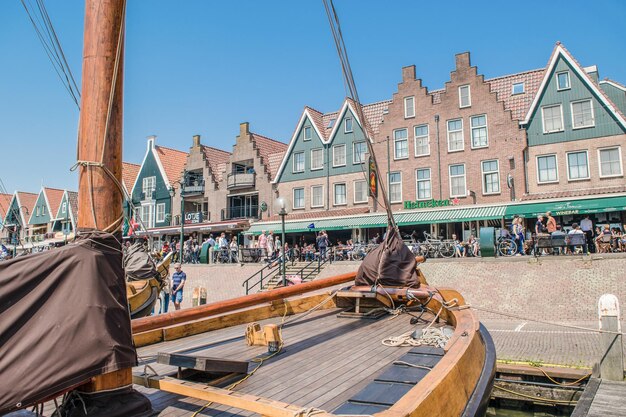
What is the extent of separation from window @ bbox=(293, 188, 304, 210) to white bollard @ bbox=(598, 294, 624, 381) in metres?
24.1

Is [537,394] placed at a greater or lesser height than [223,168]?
lesser

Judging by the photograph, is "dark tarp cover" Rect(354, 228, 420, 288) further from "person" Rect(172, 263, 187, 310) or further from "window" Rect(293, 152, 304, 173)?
"window" Rect(293, 152, 304, 173)

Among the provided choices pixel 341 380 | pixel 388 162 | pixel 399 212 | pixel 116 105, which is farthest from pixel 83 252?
pixel 388 162

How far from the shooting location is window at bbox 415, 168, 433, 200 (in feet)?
82.6

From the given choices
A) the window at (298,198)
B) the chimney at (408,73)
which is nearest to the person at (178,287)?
the window at (298,198)

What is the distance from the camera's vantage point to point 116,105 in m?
2.77

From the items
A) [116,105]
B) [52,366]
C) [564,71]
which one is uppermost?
[564,71]

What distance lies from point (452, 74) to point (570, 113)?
21.5ft

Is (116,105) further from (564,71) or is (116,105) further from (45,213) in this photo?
(45,213)

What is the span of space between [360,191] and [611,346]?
21.3 meters

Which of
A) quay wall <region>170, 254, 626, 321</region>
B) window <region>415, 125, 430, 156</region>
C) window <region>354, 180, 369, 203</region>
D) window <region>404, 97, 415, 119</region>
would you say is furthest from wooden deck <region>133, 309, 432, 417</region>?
window <region>404, 97, 415, 119</region>

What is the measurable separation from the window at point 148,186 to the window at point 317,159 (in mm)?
Result: 16275

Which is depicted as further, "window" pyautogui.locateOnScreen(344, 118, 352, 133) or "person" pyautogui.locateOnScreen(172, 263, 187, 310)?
"window" pyautogui.locateOnScreen(344, 118, 352, 133)

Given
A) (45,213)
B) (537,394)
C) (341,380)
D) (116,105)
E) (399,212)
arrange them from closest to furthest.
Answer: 1. (116,105)
2. (341,380)
3. (537,394)
4. (399,212)
5. (45,213)
